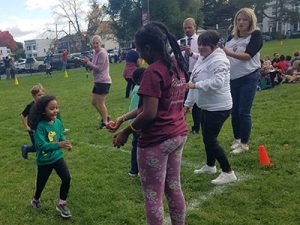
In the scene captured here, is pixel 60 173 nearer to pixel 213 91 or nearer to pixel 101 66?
pixel 213 91

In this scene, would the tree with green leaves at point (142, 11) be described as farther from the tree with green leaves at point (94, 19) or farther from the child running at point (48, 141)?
the child running at point (48, 141)

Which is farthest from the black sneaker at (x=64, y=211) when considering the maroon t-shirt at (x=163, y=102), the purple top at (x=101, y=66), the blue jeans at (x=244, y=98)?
the purple top at (x=101, y=66)

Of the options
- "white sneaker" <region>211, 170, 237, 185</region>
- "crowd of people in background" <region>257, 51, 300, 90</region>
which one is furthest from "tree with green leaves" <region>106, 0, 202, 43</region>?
"white sneaker" <region>211, 170, 237, 185</region>

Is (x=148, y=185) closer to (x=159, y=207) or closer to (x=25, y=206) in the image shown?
(x=159, y=207)

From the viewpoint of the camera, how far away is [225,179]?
15.5ft

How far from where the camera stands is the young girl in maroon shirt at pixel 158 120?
270 cm

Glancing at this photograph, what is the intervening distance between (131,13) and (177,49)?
47113mm

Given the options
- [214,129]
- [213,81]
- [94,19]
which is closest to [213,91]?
[213,81]

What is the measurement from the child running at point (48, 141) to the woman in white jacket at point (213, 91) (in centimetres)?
164

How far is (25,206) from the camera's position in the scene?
4551 mm

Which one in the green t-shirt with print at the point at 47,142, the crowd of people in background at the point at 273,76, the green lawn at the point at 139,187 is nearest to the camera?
the green t-shirt with print at the point at 47,142

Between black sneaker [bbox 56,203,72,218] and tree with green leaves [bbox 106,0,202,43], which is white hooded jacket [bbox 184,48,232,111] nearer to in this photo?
black sneaker [bbox 56,203,72,218]

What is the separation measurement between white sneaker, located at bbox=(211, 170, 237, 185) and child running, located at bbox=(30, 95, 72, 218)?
Answer: 1.82 m

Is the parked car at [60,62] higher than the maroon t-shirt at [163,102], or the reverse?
the maroon t-shirt at [163,102]
